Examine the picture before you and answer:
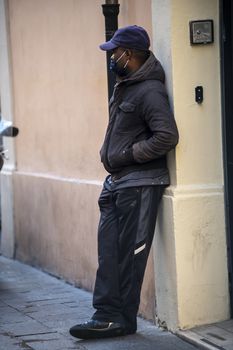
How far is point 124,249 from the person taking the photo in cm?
620

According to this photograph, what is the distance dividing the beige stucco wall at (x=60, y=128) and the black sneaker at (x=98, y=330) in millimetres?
539

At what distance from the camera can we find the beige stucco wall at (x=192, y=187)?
6.21 meters

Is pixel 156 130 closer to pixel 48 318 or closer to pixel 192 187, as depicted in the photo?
pixel 192 187

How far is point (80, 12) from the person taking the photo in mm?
7988

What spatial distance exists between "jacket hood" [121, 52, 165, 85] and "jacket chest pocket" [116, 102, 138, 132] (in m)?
0.18

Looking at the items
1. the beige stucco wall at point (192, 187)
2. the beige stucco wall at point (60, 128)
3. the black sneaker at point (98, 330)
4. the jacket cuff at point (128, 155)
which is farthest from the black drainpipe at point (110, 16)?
the black sneaker at point (98, 330)

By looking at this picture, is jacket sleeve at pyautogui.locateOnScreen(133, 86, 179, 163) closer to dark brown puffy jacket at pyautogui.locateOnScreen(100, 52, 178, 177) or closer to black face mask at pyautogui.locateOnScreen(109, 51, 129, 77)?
dark brown puffy jacket at pyautogui.locateOnScreen(100, 52, 178, 177)

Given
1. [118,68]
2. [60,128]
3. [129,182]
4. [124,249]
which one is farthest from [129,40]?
[60,128]

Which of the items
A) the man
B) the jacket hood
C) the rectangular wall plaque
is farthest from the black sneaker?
the rectangular wall plaque

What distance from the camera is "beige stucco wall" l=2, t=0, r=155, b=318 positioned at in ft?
25.4

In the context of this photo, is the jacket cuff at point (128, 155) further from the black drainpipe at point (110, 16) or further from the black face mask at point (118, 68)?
the black drainpipe at point (110, 16)

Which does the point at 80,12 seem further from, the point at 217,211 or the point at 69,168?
the point at 217,211

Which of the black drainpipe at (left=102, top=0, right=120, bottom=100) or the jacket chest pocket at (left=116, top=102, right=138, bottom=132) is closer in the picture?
the jacket chest pocket at (left=116, top=102, right=138, bottom=132)

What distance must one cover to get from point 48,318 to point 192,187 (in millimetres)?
1690
